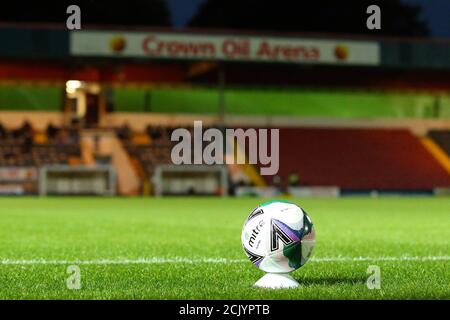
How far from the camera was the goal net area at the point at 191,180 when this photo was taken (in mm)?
41188

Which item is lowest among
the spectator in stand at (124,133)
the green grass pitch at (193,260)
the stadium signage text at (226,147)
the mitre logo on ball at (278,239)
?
the stadium signage text at (226,147)

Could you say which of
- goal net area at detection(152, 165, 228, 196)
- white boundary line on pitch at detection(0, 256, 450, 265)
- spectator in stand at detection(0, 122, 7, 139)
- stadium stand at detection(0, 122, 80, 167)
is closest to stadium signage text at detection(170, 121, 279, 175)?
goal net area at detection(152, 165, 228, 196)

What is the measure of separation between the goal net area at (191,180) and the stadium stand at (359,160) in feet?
15.2

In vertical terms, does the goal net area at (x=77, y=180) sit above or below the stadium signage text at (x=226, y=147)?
below

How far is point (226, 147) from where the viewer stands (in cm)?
4691

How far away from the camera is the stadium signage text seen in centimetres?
4281

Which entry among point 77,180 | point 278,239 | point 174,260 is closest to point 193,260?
point 174,260

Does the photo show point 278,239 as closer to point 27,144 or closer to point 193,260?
point 193,260

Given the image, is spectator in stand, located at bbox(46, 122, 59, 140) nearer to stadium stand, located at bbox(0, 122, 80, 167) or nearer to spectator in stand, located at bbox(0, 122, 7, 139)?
stadium stand, located at bbox(0, 122, 80, 167)

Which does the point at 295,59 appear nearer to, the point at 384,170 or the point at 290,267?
A: the point at 384,170

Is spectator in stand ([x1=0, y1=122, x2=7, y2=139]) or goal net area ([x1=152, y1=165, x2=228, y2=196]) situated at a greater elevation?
spectator in stand ([x1=0, y1=122, x2=7, y2=139])

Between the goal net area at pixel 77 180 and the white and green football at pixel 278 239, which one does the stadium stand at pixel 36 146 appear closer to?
the goal net area at pixel 77 180

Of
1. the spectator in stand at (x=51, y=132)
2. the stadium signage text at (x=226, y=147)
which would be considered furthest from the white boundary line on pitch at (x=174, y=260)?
the spectator in stand at (x=51, y=132)

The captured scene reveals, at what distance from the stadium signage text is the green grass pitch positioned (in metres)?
23.1
